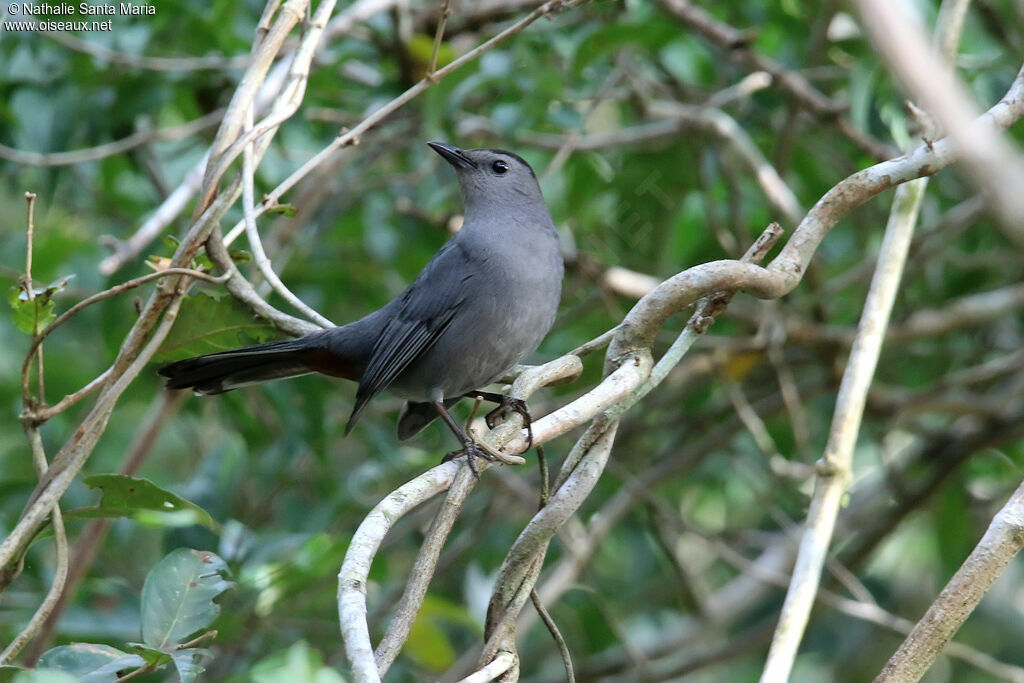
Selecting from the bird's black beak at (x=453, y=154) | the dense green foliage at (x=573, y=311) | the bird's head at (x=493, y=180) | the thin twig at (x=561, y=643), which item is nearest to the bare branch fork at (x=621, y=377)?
the thin twig at (x=561, y=643)

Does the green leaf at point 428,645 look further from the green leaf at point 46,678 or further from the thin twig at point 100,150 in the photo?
the green leaf at point 46,678

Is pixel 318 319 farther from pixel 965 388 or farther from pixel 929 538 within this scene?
pixel 929 538

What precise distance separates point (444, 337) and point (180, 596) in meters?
1.81

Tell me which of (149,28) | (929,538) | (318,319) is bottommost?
(929,538)

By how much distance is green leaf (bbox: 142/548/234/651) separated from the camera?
2.54 meters

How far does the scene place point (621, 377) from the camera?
275 centimetres

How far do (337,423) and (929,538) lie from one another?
4012mm

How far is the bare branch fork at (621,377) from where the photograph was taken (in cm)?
251

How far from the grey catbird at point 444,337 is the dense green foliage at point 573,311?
591 mm

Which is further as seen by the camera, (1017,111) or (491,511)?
(491,511)

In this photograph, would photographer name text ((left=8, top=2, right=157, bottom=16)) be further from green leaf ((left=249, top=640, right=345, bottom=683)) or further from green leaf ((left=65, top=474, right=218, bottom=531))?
green leaf ((left=249, top=640, right=345, bottom=683))

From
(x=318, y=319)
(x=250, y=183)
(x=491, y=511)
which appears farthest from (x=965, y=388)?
(x=250, y=183)

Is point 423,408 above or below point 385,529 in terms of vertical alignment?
above

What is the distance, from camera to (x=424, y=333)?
4246 mm
